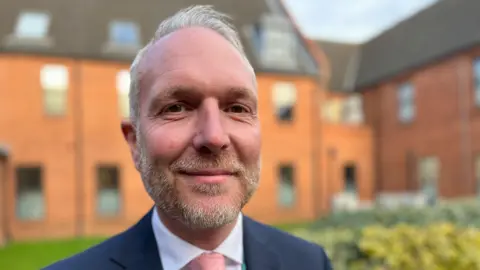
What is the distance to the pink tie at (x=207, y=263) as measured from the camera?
1372 millimetres

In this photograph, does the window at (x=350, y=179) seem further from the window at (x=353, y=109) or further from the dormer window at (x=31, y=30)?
the dormer window at (x=31, y=30)

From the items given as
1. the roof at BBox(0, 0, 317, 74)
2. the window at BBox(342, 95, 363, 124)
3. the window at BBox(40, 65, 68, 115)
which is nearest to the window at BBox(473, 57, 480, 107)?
the roof at BBox(0, 0, 317, 74)

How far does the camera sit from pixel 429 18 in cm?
2073

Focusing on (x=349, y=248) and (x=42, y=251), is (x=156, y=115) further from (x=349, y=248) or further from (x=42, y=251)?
(x=42, y=251)

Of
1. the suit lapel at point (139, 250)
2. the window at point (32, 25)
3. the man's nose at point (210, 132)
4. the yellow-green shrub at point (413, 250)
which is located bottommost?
the window at point (32, 25)

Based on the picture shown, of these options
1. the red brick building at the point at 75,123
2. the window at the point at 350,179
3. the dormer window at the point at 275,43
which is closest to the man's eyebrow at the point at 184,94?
the red brick building at the point at 75,123

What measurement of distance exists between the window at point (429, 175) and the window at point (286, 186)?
6.11 m

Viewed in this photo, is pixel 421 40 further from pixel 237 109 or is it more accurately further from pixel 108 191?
pixel 237 109

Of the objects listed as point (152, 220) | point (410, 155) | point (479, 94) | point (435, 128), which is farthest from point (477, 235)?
point (410, 155)

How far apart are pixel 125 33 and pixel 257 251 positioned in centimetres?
1608

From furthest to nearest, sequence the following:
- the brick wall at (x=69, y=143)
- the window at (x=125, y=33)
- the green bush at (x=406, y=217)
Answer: the window at (x=125, y=33) < the brick wall at (x=69, y=143) < the green bush at (x=406, y=217)

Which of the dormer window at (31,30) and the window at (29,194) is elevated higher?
the dormer window at (31,30)

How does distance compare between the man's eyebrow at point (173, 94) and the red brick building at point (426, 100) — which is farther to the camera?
the red brick building at point (426, 100)

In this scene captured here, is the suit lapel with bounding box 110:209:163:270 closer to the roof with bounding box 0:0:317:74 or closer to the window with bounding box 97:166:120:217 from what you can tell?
the roof with bounding box 0:0:317:74
